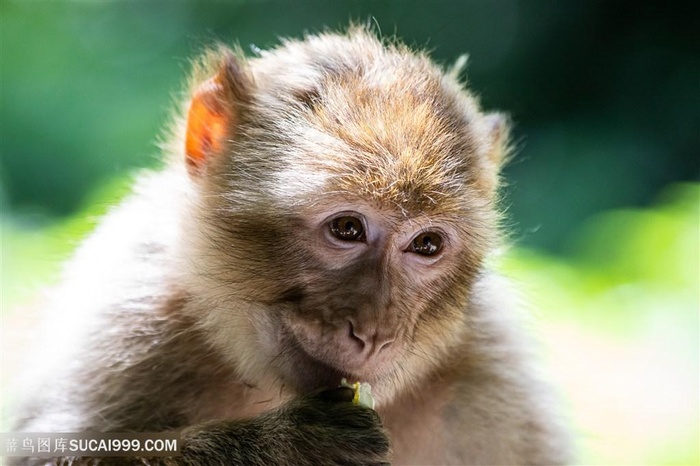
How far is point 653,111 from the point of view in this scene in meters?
4.39

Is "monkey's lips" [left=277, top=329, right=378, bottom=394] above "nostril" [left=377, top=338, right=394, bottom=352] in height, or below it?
below

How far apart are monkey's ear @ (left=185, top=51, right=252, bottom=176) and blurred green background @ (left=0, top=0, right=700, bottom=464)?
299mm

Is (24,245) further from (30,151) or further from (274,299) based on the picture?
(274,299)

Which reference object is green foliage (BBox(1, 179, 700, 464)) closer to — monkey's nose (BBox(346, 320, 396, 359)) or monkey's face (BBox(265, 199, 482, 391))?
monkey's face (BBox(265, 199, 482, 391))

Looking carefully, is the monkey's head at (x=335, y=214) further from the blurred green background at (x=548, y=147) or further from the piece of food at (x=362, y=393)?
the blurred green background at (x=548, y=147)

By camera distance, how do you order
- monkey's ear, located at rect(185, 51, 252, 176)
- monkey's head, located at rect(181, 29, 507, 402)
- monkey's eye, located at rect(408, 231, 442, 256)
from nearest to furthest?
monkey's head, located at rect(181, 29, 507, 402) < monkey's eye, located at rect(408, 231, 442, 256) < monkey's ear, located at rect(185, 51, 252, 176)

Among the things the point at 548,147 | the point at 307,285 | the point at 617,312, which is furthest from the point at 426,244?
the point at 548,147

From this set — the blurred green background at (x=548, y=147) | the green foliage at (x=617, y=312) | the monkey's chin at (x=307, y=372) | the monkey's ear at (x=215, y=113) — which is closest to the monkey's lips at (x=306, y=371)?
the monkey's chin at (x=307, y=372)

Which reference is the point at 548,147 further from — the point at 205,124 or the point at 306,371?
the point at 306,371

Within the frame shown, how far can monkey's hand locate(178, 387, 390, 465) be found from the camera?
5.83ft

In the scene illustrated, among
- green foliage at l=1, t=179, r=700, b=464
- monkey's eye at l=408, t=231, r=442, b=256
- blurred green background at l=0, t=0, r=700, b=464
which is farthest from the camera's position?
blurred green background at l=0, t=0, r=700, b=464

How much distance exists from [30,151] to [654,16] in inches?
121

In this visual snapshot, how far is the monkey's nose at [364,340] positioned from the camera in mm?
1646

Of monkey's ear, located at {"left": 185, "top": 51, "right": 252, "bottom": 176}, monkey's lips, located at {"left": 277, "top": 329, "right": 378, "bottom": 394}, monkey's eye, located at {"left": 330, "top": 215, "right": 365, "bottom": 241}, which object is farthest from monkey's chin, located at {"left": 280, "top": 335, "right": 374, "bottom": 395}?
monkey's ear, located at {"left": 185, "top": 51, "right": 252, "bottom": 176}
